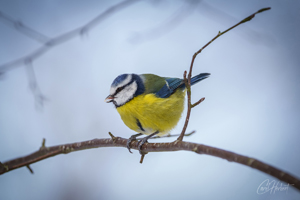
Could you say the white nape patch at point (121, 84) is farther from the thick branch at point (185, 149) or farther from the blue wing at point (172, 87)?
the thick branch at point (185, 149)

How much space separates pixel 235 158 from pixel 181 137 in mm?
236

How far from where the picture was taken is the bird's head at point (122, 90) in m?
1.38

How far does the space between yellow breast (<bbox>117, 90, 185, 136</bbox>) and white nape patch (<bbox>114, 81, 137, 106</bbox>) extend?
0.09ft

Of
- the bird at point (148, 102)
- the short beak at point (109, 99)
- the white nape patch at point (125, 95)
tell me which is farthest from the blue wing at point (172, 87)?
the short beak at point (109, 99)

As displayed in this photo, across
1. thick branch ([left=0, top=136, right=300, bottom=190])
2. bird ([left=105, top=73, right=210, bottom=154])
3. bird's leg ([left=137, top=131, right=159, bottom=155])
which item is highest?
bird ([left=105, top=73, right=210, bottom=154])

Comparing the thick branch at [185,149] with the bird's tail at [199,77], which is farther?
the bird's tail at [199,77]

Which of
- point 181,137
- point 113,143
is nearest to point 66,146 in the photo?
Result: point 113,143

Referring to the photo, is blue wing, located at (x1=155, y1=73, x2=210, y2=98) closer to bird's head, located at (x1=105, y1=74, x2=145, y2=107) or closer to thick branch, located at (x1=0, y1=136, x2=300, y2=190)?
bird's head, located at (x1=105, y1=74, x2=145, y2=107)

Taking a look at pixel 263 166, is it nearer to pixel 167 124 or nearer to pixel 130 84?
pixel 167 124

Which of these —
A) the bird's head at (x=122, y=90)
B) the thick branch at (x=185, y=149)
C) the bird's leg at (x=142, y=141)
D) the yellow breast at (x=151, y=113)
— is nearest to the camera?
the thick branch at (x=185, y=149)

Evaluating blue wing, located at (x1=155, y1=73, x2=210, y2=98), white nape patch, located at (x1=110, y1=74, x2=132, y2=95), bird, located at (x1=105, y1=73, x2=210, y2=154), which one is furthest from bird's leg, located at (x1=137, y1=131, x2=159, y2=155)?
white nape patch, located at (x1=110, y1=74, x2=132, y2=95)

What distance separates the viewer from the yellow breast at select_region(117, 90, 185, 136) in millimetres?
1272

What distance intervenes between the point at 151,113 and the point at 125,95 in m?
0.20

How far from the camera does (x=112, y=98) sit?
55.2 inches
